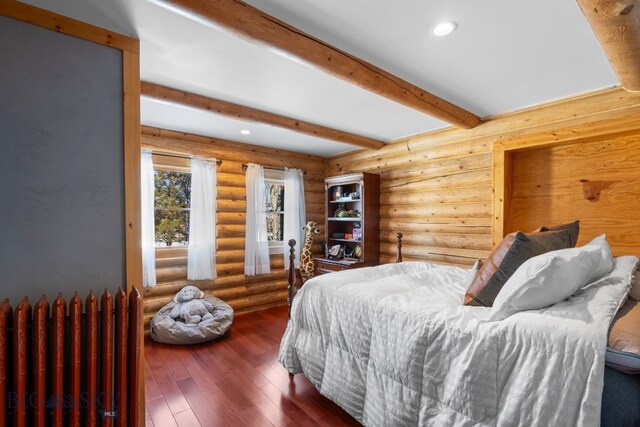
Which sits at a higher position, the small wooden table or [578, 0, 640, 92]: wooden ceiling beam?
[578, 0, 640, 92]: wooden ceiling beam

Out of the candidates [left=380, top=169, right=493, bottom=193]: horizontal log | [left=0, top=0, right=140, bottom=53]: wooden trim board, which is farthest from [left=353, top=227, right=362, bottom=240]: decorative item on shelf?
[left=0, top=0, right=140, bottom=53]: wooden trim board

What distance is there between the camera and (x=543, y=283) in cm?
130

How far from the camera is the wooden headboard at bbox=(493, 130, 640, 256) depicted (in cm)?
243

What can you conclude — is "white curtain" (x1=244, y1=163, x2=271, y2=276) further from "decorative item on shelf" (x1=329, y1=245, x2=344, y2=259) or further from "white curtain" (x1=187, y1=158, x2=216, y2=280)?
"decorative item on shelf" (x1=329, y1=245, x2=344, y2=259)

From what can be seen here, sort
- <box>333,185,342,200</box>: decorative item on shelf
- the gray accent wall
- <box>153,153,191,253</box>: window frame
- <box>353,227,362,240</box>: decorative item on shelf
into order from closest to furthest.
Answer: the gray accent wall, <box>153,153,191,253</box>: window frame, <box>353,227,362,240</box>: decorative item on shelf, <box>333,185,342,200</box>: decorative item on shelf

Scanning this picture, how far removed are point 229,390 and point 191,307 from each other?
4.28 ft

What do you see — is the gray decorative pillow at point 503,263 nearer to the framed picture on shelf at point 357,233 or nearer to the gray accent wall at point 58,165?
the gray accent wall at point 58,165

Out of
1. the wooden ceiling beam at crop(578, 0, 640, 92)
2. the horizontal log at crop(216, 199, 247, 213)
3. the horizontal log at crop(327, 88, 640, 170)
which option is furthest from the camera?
the horizontal log at crop(216, 199, 247, 213)

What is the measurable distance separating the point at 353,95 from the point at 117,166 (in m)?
1.91

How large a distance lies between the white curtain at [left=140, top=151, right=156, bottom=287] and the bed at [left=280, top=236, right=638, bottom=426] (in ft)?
6.65

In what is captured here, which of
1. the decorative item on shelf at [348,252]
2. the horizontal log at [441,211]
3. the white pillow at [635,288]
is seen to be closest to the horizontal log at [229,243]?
the decorative item on shelf at [348,252]

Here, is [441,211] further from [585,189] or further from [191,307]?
[191,307]

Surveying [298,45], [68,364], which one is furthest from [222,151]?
[68,364]

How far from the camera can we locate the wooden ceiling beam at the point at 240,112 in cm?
243
